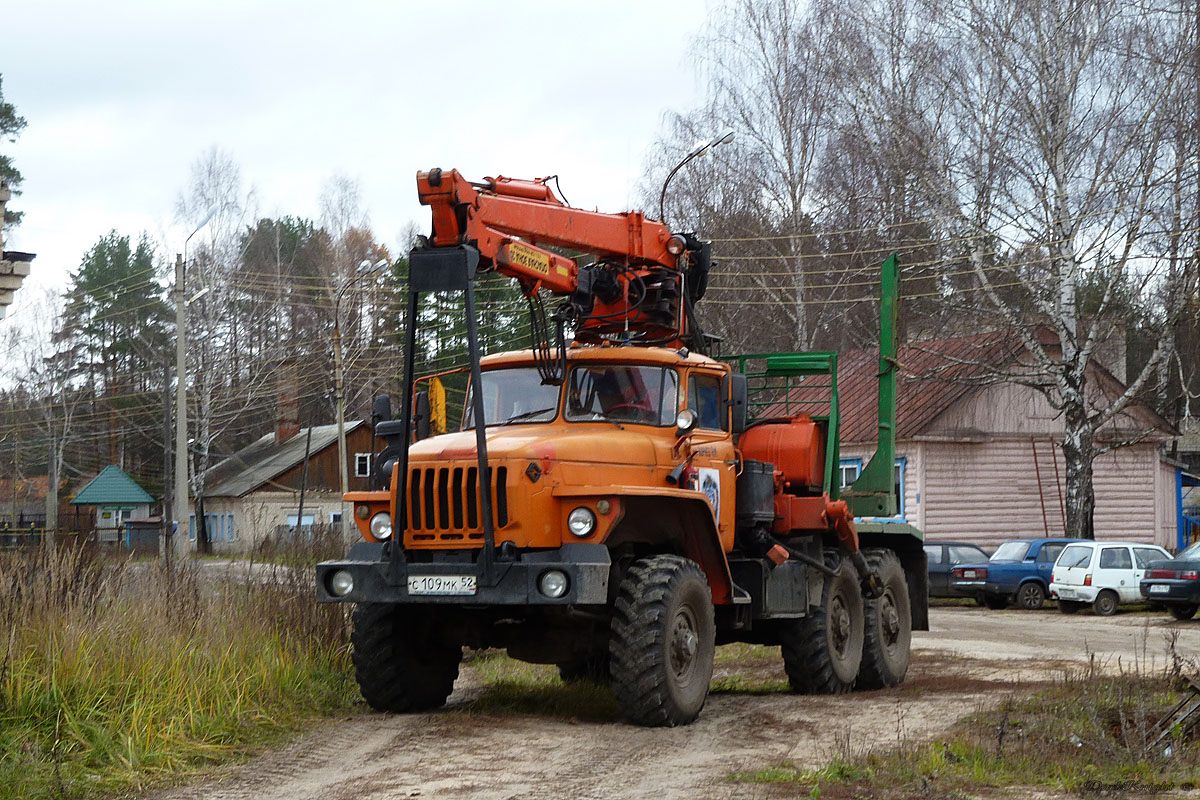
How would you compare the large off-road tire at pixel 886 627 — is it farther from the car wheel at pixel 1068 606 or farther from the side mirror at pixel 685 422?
the car wheel at pixel 1068 606

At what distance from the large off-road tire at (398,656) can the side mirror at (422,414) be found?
166 cm

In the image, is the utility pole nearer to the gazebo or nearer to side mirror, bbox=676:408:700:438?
side mirror, bbox=676:408:700:438

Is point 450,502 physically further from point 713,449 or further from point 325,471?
point 325,471

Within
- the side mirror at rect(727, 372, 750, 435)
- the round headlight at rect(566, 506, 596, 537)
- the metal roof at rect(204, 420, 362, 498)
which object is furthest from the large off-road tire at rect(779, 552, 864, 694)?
the metal roof at rect(204, 420, 362, 498)

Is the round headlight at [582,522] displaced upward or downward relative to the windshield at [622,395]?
downward

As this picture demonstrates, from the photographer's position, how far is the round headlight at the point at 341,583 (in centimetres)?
1078

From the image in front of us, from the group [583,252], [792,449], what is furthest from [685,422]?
[792,449]

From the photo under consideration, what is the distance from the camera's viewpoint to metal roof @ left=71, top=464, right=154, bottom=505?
5925 centimetres

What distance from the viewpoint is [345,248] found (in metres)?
60.1

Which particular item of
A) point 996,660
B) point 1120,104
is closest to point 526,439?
point 996,660

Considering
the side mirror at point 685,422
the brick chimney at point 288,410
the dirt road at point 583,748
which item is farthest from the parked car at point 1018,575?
the brick chimney at point 288,410

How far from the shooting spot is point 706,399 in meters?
12.4

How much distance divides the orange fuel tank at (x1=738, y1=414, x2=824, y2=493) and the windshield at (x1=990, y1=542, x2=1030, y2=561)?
57.5ft

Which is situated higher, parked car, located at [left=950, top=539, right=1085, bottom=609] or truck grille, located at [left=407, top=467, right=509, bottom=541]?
truck grille, located at [left=407, top=467, right=509, bottom=541]
